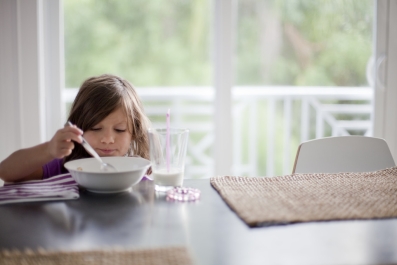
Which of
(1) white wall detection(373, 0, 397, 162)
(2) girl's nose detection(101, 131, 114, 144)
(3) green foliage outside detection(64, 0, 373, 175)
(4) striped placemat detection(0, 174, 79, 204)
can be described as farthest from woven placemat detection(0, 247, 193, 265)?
(3) green foliage outside detection(64, 0, 373, 175)

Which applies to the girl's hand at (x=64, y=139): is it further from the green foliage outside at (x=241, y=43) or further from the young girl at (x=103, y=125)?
the green foliage outside at (x=241, y=43)

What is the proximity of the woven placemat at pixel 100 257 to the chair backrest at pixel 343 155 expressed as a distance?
0.90 m

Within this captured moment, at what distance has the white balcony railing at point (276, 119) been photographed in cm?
406

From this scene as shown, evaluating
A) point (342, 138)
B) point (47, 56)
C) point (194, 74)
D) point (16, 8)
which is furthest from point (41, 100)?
point (194, 74)

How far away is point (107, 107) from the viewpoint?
4.69ft

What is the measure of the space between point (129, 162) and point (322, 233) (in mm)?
562

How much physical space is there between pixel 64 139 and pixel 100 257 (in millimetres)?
461

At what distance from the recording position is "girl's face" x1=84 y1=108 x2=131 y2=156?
4.58ft

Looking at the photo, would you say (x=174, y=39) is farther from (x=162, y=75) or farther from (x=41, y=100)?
(x=41, y=100)

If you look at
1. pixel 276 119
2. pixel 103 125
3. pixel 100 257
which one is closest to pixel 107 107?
pixel 103 125

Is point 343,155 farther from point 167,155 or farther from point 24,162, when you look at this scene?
point 24,162

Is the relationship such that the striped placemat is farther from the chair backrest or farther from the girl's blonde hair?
the chair backrest

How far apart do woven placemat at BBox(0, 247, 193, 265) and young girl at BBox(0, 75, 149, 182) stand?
21.2 inches

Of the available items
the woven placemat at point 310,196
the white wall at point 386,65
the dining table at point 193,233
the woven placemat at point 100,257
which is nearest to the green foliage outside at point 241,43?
the white wall at point 386,65
